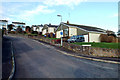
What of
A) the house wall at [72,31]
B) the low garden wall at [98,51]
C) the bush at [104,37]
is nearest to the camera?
the low garden wall at [98,51]

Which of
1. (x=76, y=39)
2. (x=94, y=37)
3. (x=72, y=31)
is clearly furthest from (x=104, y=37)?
(x=72, y=31)

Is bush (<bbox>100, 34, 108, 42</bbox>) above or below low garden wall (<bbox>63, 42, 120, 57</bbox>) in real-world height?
above

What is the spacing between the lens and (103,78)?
18.3 feet

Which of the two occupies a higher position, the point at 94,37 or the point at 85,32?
the point at 85,32

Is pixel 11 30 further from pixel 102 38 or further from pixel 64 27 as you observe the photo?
pixel 102 38

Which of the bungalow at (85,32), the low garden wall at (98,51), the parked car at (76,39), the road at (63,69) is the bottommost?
the road at (63,69)

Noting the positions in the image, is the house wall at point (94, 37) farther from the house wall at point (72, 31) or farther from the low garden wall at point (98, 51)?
the low garden wall at point (98, 51)

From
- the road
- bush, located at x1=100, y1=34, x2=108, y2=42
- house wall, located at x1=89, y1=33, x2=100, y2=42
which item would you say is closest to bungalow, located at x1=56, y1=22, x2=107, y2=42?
house wall, located at x1=89, y1=33, x2=100, y2=42

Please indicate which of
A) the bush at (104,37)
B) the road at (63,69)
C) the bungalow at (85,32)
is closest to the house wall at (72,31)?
the bungalow at (85,32)

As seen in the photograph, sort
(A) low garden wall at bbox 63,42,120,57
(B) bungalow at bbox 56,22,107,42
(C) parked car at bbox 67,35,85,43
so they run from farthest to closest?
1. (B) bungalow at bbox 56,22,107,42
2. (C) parked car at bbox 67,35,85,43
3. (A) low garden wall at bbox 63,42,120,57

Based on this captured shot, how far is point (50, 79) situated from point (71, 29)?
81.2ft

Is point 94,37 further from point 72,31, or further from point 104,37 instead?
point 72,31

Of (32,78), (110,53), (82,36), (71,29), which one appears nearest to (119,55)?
(110,53)

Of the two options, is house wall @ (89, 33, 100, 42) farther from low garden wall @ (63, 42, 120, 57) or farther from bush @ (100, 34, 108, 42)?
low garden wall @ (63, 42, 120, 57)
